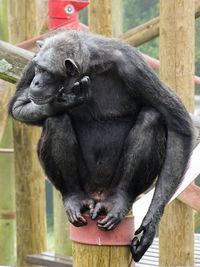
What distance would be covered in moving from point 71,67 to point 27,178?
2375 mm

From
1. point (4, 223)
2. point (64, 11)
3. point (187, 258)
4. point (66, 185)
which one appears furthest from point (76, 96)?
point (4, 223)

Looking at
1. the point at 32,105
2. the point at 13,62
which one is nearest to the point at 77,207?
the point at 32,105

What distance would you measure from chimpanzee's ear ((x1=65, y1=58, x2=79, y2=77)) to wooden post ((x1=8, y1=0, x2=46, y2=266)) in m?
2.17

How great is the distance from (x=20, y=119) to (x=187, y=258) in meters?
2.09

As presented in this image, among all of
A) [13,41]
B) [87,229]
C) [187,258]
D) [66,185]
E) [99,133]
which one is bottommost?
[187,258]

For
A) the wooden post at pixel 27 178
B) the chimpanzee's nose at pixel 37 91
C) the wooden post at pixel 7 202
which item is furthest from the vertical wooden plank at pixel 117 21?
the chimpanzee's nose at pixel 37 91

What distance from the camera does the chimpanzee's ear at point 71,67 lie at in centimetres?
280

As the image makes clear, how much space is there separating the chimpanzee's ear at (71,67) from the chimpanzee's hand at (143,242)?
2.41ft

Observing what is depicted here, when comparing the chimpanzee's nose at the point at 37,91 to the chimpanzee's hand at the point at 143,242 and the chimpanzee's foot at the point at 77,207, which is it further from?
the chimpanzee's hand at the point at 143,242

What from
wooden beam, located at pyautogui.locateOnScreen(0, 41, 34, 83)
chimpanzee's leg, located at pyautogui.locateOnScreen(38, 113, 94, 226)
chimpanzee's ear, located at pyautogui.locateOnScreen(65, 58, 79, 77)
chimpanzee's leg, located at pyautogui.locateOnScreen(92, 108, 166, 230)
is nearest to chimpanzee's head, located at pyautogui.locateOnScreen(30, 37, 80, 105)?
chimpanzee's ear, located at pyautogui.locateOnScreen(65, 58, 79, 77)

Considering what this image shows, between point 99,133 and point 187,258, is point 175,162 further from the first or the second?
point 187,258

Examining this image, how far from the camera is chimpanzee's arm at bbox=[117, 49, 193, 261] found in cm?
297

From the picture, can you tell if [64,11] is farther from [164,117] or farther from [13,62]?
[164,117]

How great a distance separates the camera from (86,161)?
3.14 m
